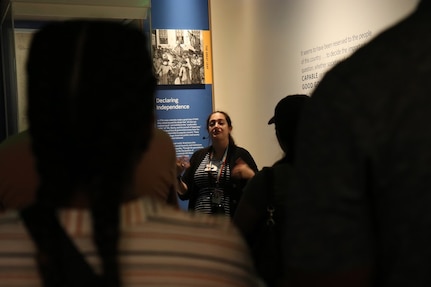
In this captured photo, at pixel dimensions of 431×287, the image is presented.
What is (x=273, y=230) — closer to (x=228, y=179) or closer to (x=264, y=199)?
(x=264, y=199)

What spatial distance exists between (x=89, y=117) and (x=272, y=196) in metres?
1.48

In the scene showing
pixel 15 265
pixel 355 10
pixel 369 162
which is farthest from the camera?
pixel 355 10

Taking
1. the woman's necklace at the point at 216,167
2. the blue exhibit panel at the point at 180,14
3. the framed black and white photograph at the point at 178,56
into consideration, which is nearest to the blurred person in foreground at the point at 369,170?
the woman's necklace at the point at 216,167

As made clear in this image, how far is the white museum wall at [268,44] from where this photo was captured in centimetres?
482

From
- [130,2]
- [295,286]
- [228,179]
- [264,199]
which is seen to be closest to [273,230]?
[264,199]

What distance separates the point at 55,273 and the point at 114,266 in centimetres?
9

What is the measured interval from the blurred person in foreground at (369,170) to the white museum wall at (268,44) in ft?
11.4

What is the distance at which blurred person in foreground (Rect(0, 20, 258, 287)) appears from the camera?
1002 mm

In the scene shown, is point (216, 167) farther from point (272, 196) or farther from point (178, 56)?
point (272, 196)

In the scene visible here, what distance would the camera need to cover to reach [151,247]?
1057 millimetres

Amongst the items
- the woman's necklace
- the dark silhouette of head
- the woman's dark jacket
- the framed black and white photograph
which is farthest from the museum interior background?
the dark silhouette of head

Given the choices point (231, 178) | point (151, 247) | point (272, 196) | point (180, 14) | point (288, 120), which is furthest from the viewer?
point (180, 14)

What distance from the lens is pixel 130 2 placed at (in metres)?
5.66

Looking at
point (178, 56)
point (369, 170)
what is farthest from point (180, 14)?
point (369, 170)
